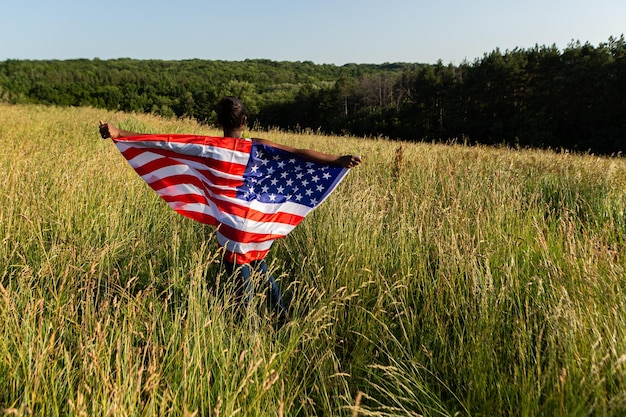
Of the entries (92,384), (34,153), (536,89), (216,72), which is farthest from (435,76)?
(216,72)

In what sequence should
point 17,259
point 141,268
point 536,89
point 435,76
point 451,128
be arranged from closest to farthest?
1. point 17,259
2. point 141,268
3. point 536,89
4. point 451,128
5. point 435,76

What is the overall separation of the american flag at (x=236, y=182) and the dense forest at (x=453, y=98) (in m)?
10.1

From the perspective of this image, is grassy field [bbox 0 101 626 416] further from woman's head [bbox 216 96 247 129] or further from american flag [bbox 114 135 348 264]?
woman's head [bbox 216 96 247 129]

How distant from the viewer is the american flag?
2.69 metres

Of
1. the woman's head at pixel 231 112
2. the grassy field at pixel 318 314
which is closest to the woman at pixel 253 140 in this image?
the woman's head at pixel 231 112

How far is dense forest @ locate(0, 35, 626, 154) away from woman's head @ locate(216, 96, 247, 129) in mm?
10327

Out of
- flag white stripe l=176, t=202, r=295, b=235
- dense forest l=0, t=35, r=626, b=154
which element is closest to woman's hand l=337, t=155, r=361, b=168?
flag white stripe l=176, t=202, r=295, b=235

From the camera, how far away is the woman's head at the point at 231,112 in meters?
2.71

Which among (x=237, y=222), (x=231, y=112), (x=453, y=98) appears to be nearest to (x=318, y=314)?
(x=237, y=222)

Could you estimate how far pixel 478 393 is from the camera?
5.58ft

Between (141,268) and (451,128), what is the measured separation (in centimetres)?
4235

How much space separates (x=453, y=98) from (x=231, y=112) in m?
43.5

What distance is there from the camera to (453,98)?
137 ft

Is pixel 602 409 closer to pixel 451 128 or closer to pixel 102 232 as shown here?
pixel 102 232
